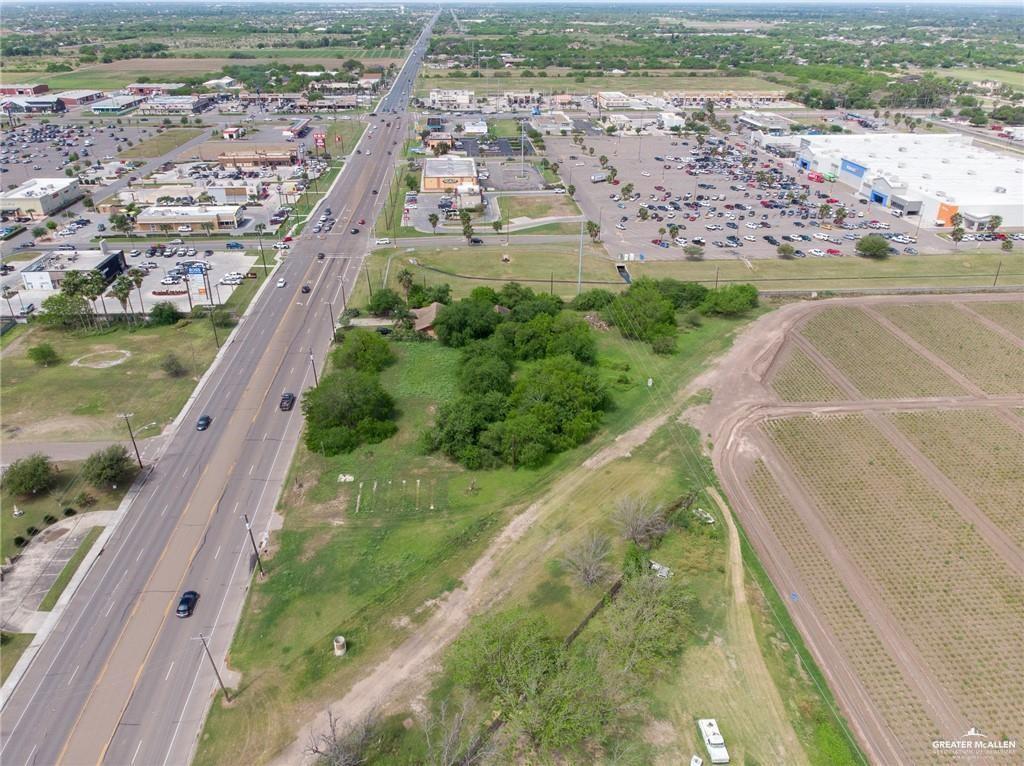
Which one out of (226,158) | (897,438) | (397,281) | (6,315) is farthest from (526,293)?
(226,158)

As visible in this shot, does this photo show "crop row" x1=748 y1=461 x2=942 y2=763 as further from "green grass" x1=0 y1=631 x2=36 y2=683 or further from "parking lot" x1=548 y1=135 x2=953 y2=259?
"parking lot" x1=548 y1=135 x2=953 y2=259

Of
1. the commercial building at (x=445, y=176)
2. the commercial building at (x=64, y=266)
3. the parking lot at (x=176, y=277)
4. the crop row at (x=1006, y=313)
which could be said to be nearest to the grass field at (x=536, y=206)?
the commercial building at (x=445, y=176)

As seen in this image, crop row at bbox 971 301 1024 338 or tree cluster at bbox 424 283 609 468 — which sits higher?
tree cluster at bbox 424 283 609 468

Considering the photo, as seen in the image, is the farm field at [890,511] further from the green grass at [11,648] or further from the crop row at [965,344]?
the green grass at [11,648]

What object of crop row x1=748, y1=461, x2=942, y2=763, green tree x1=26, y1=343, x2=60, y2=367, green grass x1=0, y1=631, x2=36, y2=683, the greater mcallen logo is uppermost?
green tree x1=26, y1=343, x2=60, y2=367

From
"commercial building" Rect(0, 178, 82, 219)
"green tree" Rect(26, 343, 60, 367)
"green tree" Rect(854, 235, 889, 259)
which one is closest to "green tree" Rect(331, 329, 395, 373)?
"green tree" Rect(26, 343, 60, 367)

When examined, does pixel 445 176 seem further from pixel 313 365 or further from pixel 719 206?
pixel 313 365
